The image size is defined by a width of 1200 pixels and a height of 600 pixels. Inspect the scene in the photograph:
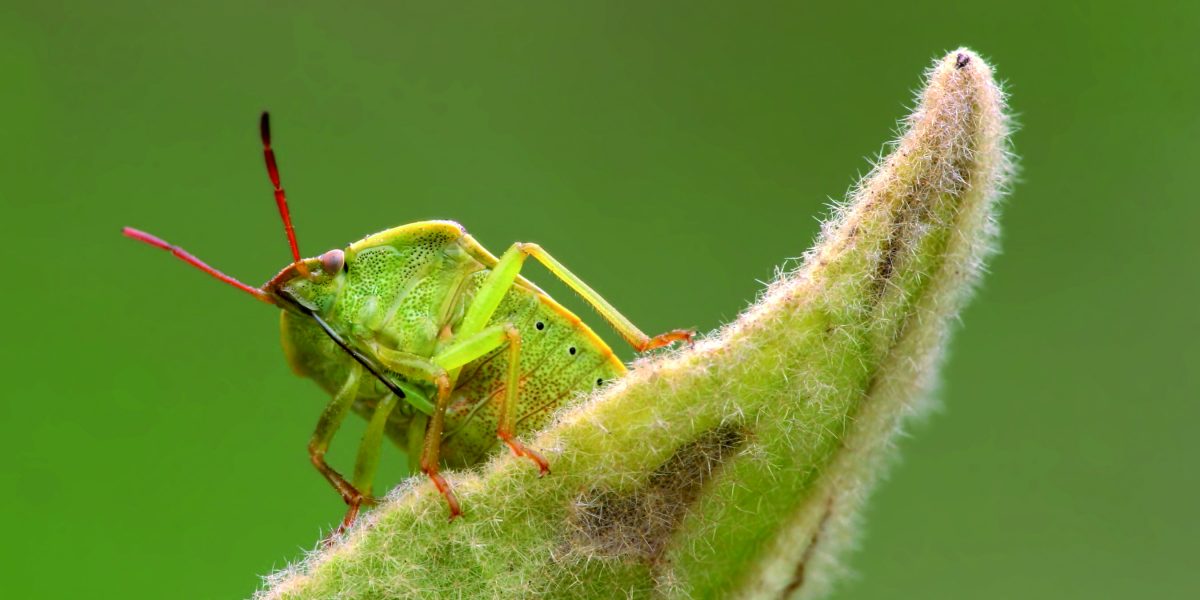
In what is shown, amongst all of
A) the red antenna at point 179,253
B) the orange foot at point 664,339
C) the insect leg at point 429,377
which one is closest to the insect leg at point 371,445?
the insect leg at point 429,377

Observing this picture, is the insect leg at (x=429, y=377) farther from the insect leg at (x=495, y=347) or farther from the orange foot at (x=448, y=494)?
the orange foot at (x=448, y=494)

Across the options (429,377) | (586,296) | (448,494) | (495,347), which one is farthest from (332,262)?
(448,494)

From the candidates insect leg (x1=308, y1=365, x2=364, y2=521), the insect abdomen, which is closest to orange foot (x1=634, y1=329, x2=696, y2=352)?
the insect abdomen

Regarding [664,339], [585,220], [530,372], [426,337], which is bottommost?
[426,337]

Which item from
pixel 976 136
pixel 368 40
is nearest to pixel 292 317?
pixel 976 136

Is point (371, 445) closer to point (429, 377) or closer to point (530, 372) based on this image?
point (429, 377)

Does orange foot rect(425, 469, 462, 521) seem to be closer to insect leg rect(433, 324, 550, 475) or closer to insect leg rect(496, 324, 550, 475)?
insect leg rect(496, 324, 550, 475)
